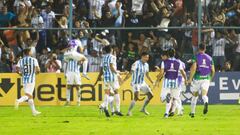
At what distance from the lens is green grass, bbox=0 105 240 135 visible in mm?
21016

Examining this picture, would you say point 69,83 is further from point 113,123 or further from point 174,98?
point 113,123

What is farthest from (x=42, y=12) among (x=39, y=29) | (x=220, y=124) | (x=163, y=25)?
(x=220, y=124)

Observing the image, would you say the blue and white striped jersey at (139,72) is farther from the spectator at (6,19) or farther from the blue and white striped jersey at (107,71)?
the spectator at (6,19)

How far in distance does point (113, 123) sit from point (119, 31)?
11.9 metres

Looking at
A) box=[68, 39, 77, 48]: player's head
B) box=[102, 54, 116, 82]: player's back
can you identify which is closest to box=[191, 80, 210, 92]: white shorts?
box=[102, 54, 116, 82]: player's back

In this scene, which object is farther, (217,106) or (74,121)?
(217,106)

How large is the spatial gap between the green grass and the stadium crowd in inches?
173

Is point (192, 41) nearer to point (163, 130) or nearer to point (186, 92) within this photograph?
point (186, 92)

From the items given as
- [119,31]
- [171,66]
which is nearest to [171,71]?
[171,66]

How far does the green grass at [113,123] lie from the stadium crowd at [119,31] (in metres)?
4.38

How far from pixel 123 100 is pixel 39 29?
15.2 feet

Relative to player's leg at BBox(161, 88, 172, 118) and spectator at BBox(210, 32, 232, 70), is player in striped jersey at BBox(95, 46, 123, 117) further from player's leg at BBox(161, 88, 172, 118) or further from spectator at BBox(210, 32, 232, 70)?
spectator at BBox(210, 32, 232, 70)

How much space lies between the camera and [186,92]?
115 ft

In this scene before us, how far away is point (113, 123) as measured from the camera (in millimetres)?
24047
